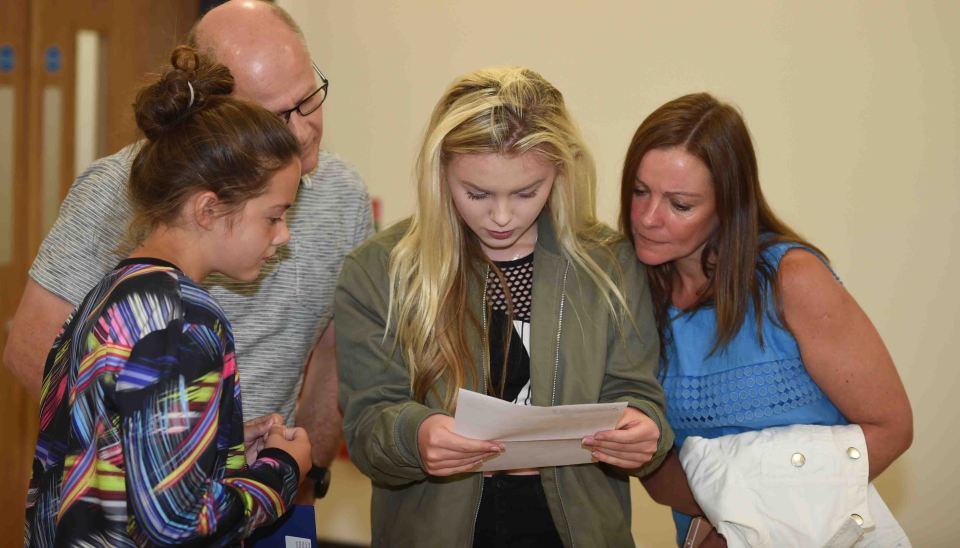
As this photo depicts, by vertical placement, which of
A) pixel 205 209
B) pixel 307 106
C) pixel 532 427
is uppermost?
pixel 307 106

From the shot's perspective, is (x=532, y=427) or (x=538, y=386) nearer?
(x=532, y=427)

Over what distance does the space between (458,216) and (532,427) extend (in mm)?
544

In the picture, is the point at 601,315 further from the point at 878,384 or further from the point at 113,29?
the point at 113,29

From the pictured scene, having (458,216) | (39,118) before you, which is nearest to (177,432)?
(458,216)

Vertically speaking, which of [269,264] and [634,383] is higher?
[269,264]

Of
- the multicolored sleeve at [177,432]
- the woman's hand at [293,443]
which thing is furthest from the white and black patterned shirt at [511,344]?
the multicolored sleeve at [177,432]

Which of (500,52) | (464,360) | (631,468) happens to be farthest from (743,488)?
(500,52)

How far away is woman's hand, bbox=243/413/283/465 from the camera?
180cm

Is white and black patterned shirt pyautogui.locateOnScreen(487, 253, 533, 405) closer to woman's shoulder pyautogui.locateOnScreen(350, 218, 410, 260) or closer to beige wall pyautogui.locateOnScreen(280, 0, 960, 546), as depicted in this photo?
woman's shoulder pyautogui.locateOnScreen(350, 218, 410, 260)

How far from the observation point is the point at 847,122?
346 cm

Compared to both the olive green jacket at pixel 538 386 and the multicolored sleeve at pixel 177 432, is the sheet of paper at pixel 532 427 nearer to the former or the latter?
the olive green jacket at pixel 538 386

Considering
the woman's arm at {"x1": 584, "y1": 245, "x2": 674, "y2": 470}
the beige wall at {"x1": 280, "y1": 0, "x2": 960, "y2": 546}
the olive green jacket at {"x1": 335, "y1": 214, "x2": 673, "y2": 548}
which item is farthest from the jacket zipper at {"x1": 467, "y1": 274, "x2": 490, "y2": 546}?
the beige wall at {"x1": 280, "y1": 0, "x2": 960, "y2": 546}

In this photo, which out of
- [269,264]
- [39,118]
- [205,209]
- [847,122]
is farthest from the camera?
[847,122]

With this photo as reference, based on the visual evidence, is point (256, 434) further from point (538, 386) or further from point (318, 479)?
point (538, 386)
